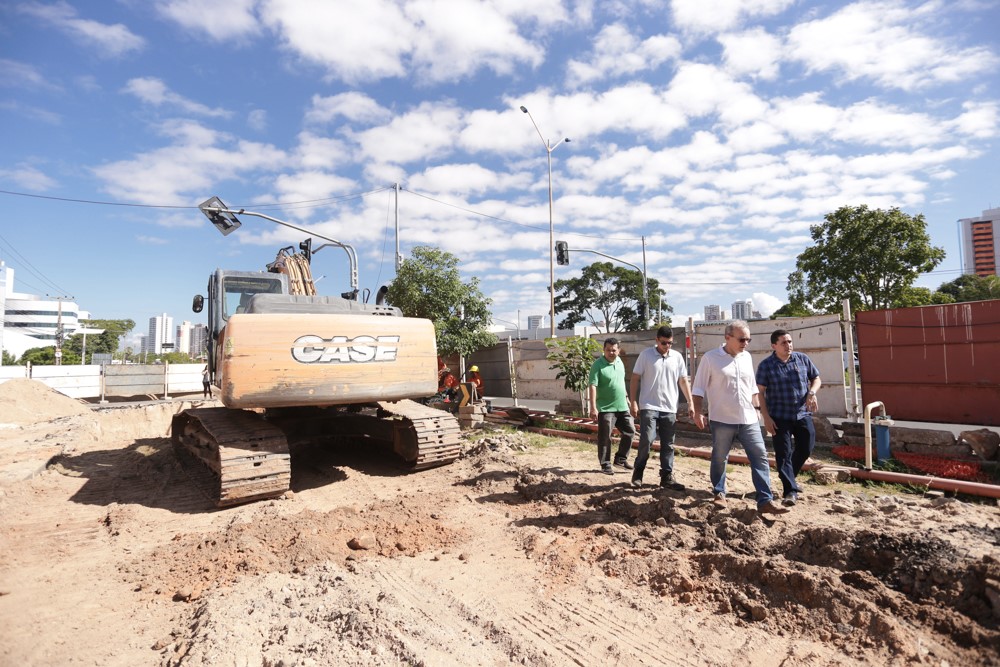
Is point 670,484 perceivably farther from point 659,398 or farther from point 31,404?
point 31,404

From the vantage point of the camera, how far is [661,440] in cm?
574

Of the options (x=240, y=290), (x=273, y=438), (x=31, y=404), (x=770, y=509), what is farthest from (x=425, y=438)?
(x=31, y=404)

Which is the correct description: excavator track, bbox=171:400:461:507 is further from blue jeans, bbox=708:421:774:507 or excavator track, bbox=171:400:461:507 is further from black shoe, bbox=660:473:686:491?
blue jeans, bbox=708:421:774:507

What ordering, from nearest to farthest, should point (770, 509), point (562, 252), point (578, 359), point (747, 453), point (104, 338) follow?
1. point (770, 509)
2. point (747, 453)
3. point (578, 359)
4. point (562, 252)
5. point (104, 338)

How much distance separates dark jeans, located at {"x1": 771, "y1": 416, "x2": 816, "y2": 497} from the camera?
4.96m

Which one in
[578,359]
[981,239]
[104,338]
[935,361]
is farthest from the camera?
[981,239]

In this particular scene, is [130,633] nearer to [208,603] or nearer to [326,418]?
[208,603]

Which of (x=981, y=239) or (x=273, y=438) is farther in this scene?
(x=981, y=239)

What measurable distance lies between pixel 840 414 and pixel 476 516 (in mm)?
8123

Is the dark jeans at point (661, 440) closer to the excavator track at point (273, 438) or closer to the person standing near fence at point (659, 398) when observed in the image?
the person standing near fence at point (659, 398)

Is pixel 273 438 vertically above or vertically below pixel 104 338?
below

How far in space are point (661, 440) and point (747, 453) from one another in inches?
42.6

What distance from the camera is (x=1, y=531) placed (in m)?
5.36

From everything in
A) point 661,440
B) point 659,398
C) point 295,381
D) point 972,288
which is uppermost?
point 972,288
